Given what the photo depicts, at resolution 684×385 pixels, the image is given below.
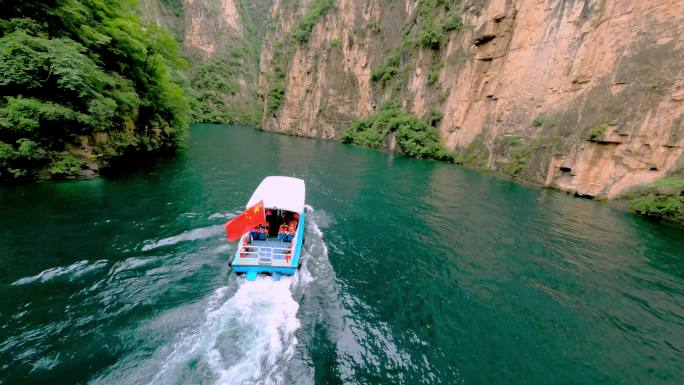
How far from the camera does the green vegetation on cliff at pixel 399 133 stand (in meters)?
46.1

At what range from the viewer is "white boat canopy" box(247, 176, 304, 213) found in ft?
36.6

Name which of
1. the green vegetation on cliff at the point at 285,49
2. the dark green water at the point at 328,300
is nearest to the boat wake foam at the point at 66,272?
the dark green water at the point at 328,300

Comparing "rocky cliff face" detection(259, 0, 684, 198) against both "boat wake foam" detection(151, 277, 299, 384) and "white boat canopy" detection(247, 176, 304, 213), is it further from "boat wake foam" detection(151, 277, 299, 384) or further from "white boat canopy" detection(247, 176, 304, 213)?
"boat wake foam" detection(151, 277, 299, 384)

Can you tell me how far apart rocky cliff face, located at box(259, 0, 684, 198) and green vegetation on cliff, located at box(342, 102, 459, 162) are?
1.96 m

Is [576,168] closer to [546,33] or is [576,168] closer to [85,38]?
[546,33]

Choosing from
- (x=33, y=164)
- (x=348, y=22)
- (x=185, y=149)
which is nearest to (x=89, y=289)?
(x=33, y=164)

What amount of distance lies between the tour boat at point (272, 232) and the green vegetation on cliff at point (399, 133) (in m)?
35.7

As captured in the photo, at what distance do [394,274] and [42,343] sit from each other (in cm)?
951

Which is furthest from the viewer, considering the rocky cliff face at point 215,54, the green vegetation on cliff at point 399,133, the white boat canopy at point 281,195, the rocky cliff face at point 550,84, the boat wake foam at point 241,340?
the rocky cliff face at point 215,54

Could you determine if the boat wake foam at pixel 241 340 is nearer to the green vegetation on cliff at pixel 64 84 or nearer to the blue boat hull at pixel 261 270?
the blue boat hull at pixel 261 270

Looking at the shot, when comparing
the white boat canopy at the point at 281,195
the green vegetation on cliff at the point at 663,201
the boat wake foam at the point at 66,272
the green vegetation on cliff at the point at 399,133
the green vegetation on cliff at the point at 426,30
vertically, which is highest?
the green vegetation on cliff at the point at 426,30

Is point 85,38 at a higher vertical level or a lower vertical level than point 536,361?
higher

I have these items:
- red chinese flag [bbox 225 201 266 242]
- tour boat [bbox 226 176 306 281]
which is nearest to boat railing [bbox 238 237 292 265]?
tour boat [bbox 226 176 306 281]

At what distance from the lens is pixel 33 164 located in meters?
14.5
